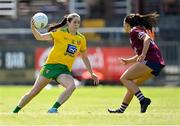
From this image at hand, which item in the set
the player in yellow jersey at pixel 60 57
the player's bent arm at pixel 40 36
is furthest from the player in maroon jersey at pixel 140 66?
the player's bent arm at pixel 40 36

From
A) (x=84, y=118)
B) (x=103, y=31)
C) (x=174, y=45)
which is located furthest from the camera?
(x=103, y=31)

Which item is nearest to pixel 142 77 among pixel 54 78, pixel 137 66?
pixel 137 66

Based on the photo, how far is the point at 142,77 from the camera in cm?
1571

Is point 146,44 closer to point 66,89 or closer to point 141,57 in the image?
point 141,57

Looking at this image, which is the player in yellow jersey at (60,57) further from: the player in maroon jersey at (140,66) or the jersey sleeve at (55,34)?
the player in maroon jersey at (140,66)

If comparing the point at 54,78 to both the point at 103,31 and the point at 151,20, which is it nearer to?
the point at 151,20

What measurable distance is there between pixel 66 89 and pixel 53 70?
1.70ft

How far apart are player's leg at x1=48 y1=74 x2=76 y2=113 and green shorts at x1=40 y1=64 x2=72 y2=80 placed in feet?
0.31

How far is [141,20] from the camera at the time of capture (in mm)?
15930

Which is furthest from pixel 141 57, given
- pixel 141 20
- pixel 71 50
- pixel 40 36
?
pixel 40 36

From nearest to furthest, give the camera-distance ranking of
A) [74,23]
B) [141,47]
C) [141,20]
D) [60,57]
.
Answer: [74,23]
[60,57]
[141,47]
[141,20]

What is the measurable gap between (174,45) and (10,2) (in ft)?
31.7

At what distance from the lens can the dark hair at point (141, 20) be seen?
1580cm

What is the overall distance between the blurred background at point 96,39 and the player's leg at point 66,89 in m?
13.2
